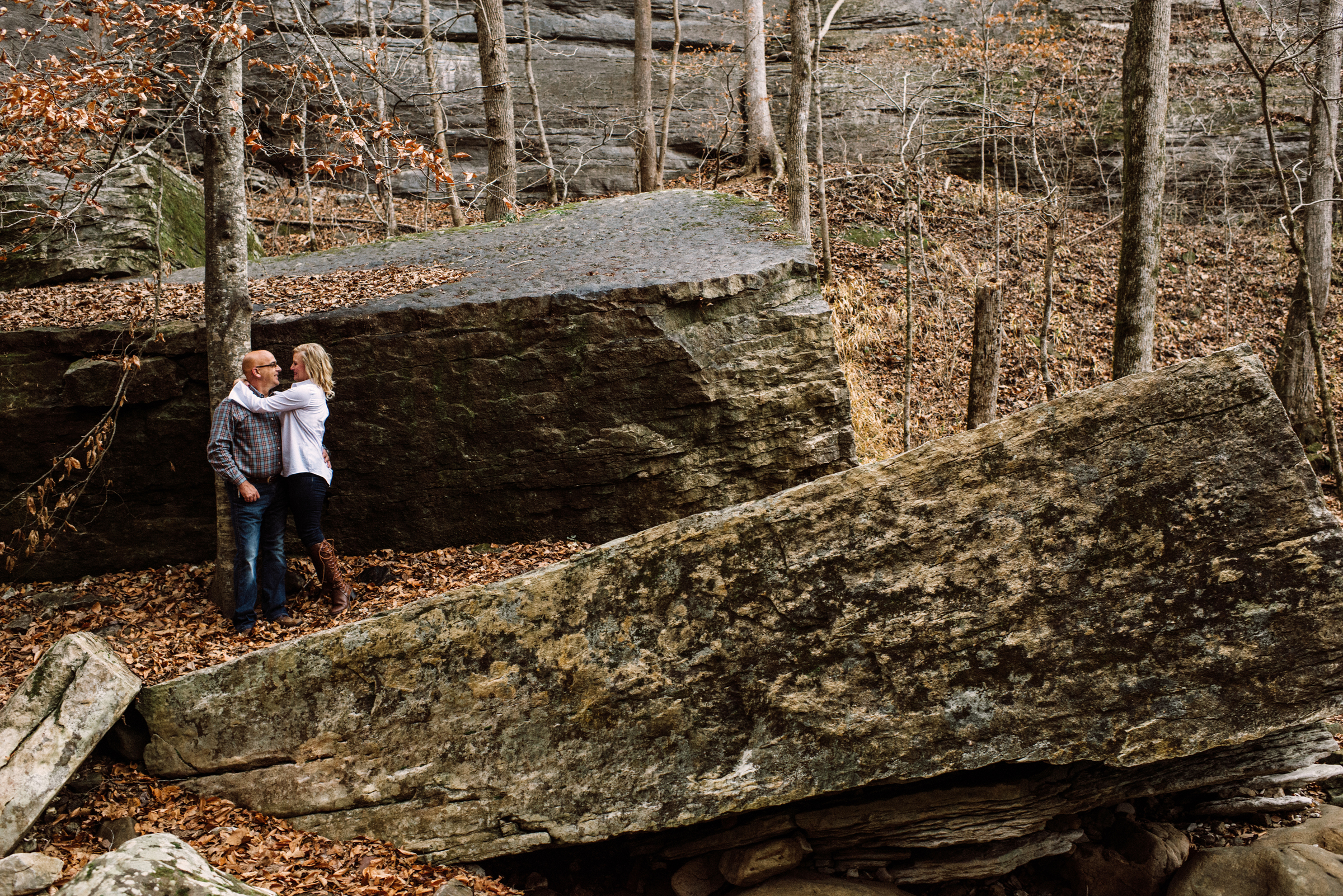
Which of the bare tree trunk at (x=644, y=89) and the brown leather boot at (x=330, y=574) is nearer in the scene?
the brown leather boot at (x=330, y=574)

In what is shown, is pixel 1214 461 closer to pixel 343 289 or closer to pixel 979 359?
pixel 979 359

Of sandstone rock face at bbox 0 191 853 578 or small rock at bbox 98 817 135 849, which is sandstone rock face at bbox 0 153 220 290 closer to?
sandstone rock face at bbox 0 191 853 578

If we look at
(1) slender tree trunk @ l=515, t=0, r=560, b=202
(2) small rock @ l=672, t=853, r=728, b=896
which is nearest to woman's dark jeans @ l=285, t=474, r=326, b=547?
(2) small rock @ l=672, t=853, r=728, b=896

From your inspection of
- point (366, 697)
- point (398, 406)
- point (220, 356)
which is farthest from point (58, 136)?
point (366, 697)

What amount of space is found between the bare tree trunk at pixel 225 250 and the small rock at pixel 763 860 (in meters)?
4.36

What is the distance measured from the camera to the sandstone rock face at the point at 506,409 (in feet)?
23.1

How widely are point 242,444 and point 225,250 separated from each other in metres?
1.49

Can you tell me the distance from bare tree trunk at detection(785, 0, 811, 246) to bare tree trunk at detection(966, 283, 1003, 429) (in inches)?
107

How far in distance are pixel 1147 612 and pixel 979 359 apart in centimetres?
604

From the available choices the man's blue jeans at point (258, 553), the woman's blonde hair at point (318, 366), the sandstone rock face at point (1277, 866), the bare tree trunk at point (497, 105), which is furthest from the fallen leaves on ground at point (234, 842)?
the bare tree trunk at point (497, 105)

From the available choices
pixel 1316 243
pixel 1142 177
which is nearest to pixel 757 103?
pixel 1316 243

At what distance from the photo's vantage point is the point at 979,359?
977 cm

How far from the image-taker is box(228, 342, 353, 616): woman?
607 centimetres

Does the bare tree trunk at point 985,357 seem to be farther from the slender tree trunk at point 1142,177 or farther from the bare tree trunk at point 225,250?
the bare tree trunk at point 225,250
